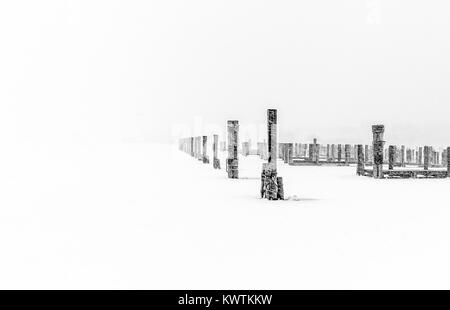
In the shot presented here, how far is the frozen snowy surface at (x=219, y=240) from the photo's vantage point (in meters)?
5.66

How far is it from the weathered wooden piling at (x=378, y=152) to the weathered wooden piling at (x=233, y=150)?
16.7 feet

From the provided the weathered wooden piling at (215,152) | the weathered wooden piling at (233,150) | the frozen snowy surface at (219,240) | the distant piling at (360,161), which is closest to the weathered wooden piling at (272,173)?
the frozen snowy surface at (219,240)

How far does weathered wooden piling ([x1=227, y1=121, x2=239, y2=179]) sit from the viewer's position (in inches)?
777

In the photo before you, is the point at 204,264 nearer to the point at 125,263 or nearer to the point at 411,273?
the point at 125,263

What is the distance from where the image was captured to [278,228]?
872cm

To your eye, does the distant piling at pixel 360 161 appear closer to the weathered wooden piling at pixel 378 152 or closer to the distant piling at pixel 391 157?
the weathered wooden piling at pixel 378 152

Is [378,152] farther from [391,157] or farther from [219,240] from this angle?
[219,240]

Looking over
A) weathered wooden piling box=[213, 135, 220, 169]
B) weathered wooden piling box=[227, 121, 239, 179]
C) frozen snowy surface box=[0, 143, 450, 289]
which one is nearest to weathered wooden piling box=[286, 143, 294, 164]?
weathered wooden piling box=[213, 135, 220, 169]

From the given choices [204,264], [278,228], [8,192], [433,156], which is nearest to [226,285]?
[204,264]

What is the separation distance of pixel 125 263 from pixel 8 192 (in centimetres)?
844

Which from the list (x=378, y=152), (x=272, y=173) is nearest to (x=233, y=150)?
(x=378, y=152)

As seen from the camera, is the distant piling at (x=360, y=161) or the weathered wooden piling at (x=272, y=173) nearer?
the weathered wooden piling at (x=272, y=173)

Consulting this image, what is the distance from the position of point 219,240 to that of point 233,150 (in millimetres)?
12722

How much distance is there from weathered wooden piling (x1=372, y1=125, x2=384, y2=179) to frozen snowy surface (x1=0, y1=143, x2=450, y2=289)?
21.4 ft
